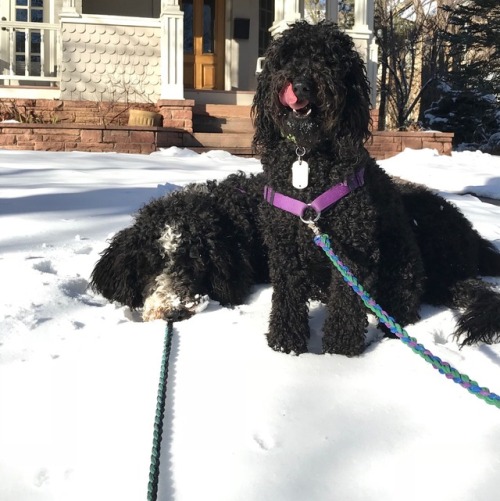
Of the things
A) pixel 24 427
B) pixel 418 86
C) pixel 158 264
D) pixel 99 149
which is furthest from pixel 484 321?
pixel 418 86

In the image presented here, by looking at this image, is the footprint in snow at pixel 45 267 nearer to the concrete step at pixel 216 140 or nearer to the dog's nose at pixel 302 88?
the dog's nose at pixel 302 88

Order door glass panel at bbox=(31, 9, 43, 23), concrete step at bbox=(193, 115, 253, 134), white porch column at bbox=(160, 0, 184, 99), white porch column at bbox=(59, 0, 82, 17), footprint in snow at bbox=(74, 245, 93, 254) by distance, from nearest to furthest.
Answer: footprint in snow at bbox=(74, 245, 93, 254)
white porch column at bbox=(59, 0, 82, 17)
white porch column at bbox=(160, 0, 184, 99)
concrete step at bbox=(193, 115, 253, 134)
door glass panel at bbox=(31, 9, 43, 23)

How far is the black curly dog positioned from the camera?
2.51m

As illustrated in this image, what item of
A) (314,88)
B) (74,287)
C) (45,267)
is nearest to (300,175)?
(314,88)

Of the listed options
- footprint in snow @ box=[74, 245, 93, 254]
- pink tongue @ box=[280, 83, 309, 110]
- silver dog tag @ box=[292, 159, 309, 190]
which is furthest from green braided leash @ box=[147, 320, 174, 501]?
footprint in snow @ box=[74, 245, 93, 254]

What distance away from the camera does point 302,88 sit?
2402mm

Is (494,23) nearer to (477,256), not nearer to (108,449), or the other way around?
(477,256)

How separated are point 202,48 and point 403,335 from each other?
43.5 feet

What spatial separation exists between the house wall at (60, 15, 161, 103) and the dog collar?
30.5 ft

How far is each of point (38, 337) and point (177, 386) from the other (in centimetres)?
78

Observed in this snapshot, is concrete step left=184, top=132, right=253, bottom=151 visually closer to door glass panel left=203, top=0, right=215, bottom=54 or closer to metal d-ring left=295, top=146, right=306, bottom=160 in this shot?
door glass panel left=203, top=0, right=215, bottom=54

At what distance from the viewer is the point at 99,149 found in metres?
10.1

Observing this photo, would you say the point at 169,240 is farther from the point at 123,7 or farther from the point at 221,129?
the point at 123,7

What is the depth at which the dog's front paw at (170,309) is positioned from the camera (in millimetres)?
3123
